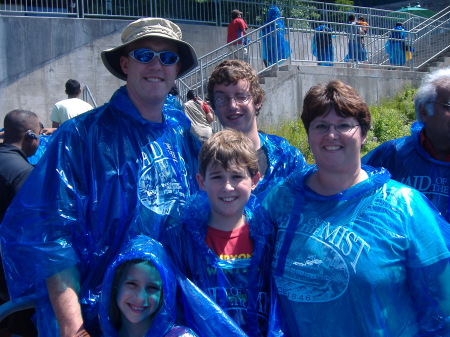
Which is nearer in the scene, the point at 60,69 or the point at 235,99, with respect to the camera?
the point at 235,99

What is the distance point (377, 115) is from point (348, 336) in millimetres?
9696

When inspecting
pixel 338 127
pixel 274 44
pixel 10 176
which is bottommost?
pixel 10 176

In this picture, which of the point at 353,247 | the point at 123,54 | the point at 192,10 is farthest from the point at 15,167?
the point at 192,10

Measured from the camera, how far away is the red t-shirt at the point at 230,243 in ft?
7.84

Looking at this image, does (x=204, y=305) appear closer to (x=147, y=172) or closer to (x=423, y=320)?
(x=147, y=172)

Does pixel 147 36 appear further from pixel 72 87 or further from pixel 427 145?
pixel 72 87

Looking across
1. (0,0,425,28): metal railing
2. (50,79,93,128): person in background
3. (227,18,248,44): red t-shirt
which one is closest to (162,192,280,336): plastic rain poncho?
(50,79,93,128): person in background

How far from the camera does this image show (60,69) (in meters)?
11.3

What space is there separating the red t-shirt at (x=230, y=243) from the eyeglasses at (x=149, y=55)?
33.7 inches

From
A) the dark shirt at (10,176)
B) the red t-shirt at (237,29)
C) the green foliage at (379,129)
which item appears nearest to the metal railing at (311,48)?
the red t-shirt at (237,29)

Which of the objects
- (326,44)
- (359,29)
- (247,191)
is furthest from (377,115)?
(247,191)

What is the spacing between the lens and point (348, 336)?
2.17 metres

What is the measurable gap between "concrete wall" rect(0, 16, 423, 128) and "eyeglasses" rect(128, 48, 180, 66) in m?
8.32

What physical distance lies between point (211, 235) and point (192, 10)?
39.7ft
